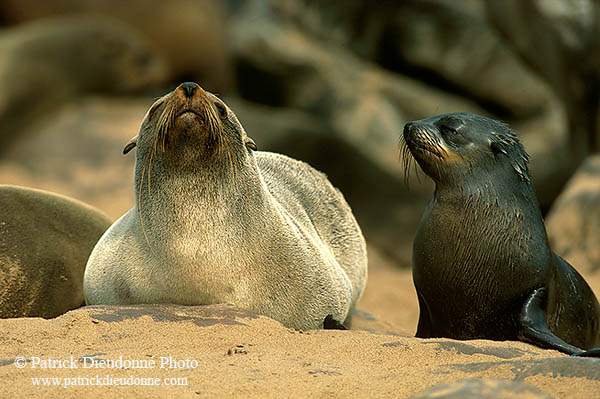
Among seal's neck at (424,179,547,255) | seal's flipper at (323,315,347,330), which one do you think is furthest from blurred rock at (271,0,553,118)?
seal's flipper at (323,315,347,330)

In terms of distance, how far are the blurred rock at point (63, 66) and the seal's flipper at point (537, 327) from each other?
8098 millimetres

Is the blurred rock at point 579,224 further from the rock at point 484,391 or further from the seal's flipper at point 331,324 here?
the rock at point 484,391

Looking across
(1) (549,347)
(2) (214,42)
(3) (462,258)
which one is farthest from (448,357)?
(2) (214,42)

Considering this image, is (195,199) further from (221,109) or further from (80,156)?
(80,156)

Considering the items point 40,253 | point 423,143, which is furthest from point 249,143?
point 40,253

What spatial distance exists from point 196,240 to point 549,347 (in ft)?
6.12

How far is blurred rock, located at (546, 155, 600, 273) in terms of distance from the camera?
8039 mm

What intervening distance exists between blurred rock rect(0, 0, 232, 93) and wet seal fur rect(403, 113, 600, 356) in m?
9.74

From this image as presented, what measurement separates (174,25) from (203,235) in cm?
1042

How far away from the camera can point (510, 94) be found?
1281cm

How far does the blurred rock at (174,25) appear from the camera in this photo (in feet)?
46.1

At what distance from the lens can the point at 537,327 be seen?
4422 millimetres

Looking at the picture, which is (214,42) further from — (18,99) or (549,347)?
(549,347)

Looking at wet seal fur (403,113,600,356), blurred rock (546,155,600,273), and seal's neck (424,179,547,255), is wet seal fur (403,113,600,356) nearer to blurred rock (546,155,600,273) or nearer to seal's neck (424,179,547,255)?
seal's neck (424,179,547,255)
